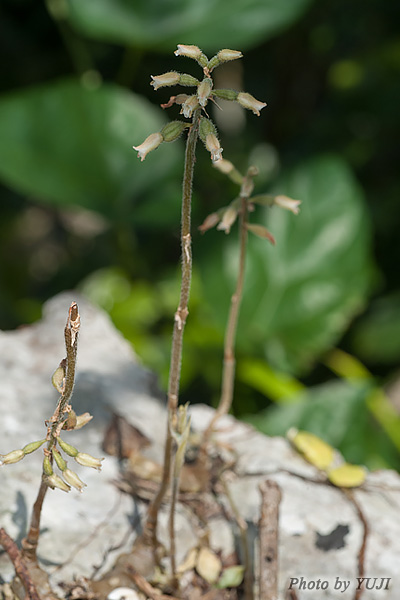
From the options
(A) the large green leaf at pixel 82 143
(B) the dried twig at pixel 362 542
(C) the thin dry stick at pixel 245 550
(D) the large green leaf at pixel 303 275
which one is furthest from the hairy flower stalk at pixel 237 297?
(A) the large green leaf at pixel 82 143

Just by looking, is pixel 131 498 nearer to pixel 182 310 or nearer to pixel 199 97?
pixel 182 310

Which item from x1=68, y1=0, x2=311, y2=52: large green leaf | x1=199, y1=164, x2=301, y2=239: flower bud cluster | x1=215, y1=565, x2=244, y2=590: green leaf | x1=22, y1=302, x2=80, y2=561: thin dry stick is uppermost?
x1=68, y1=0, x2=311, y2=52: large green leaf

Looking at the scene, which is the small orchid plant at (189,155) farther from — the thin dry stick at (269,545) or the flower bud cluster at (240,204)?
the thin dry stick at (269,545)

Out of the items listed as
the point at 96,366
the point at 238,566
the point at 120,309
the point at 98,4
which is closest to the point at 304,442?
the point at 238,566

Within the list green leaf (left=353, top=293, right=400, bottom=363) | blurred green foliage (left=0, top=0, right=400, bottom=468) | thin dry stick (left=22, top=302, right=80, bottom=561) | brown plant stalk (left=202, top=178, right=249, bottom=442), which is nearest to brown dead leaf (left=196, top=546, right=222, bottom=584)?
brown plant stalk (left=202, top=178, right=249, bottom=442)

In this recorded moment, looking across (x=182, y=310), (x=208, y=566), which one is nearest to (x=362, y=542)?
(x=208, y=566)

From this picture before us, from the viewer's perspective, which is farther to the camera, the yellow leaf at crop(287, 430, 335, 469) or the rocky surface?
the yellow leaf at crop(287, 430, 335, 469)

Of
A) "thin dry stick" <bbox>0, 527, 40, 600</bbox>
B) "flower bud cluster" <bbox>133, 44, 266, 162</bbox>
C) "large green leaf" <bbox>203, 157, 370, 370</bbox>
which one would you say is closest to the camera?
"flower bud cluster" <bbox>133, 44, 266, 162</bbox>

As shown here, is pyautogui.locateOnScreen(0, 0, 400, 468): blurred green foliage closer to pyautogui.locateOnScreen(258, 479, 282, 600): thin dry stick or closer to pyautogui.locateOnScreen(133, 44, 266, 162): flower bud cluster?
pyautogui.locateOnScreen(258, 479, 282, 600): thin dry stick
